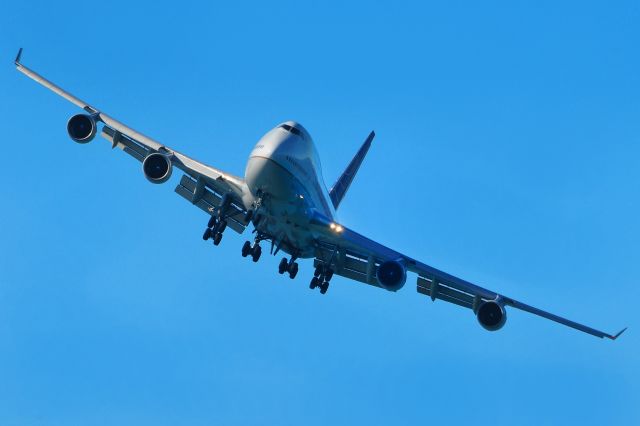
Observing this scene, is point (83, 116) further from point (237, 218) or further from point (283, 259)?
point (283, 259)

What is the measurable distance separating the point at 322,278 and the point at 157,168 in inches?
397

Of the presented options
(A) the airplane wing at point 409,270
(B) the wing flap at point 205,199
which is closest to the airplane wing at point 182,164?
(B) the wing flap at point 205,199

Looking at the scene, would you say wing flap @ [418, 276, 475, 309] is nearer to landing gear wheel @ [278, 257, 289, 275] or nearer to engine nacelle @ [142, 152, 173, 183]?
landing gear wheel @ [278, 257, 289, 275]

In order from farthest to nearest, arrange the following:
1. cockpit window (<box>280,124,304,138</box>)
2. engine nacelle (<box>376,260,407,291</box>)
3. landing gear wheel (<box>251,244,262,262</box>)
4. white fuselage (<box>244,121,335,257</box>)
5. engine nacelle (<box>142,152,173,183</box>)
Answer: landing gear wheel (<box>251,244,262,262</box>), engine nacelle (<box>142,152,173,183</box>), engine nacelle (<box>376,260,407,291</box>), cockpit window (<box>280,124,304,138</box>), white fuselage (<box>244,121,335,257</box>)

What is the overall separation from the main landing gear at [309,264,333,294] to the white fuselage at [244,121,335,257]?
2.67m

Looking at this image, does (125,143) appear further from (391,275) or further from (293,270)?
(391,275)

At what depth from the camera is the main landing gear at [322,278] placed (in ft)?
154

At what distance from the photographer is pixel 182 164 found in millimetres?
44406

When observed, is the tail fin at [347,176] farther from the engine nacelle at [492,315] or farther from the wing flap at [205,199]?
the engine nacelle at [492,315]

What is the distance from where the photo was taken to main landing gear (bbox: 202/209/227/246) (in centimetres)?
4484

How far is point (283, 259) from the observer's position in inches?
1806

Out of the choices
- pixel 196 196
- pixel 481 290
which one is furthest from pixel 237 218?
pixel 481 290

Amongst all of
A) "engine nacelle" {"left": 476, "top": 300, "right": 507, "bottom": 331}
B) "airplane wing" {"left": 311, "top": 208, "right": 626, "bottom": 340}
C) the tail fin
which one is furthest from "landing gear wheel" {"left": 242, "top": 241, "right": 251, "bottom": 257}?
"engine nacelle" {"left": 476, "top": 300, "right": 507, "bottom": 331}

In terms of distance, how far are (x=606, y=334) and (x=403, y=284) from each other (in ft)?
30.4
